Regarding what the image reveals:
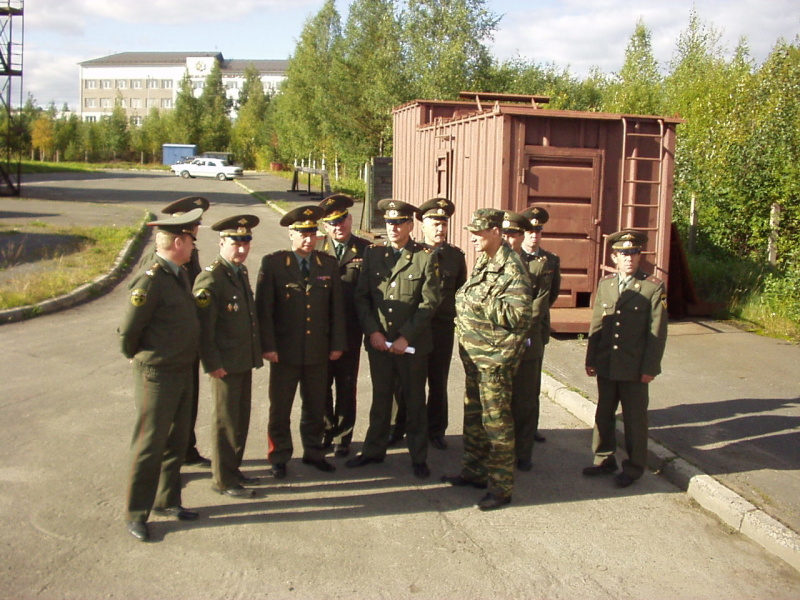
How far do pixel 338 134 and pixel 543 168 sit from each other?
25.0 meters

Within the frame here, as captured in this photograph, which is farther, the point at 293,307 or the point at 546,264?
the point at 546,264

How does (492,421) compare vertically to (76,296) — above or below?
below

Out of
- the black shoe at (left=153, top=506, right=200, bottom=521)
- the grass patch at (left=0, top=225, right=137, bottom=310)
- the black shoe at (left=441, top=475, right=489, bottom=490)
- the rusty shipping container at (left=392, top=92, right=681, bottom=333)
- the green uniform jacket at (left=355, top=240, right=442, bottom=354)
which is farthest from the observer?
the grass patch at (left=0, top=225, right=137, bottom=310)

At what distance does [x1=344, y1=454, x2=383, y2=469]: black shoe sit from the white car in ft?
173

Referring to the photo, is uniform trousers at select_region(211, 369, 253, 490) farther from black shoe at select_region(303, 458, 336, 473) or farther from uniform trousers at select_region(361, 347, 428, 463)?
uniform trousers at select_region(361, 347, 428, 463)

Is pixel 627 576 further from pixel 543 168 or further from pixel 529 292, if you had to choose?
pixel 543 168

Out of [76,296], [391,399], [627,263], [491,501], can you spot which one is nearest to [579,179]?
Result: [627,263]

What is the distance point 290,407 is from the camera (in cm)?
559

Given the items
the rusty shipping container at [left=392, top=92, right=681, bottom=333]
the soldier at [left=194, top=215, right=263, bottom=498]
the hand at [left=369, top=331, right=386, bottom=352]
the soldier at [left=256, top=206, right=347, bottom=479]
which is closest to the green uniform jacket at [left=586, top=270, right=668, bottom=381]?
the hand at [left=369, top=331, right=386, bottom=352]

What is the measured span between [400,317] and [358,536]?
1.57 metres

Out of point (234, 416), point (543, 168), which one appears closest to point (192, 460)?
point (234, 416)

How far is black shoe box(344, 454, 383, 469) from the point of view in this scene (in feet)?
18.9

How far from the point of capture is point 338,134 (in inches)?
1342

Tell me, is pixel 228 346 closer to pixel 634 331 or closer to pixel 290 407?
pixel 290 407
